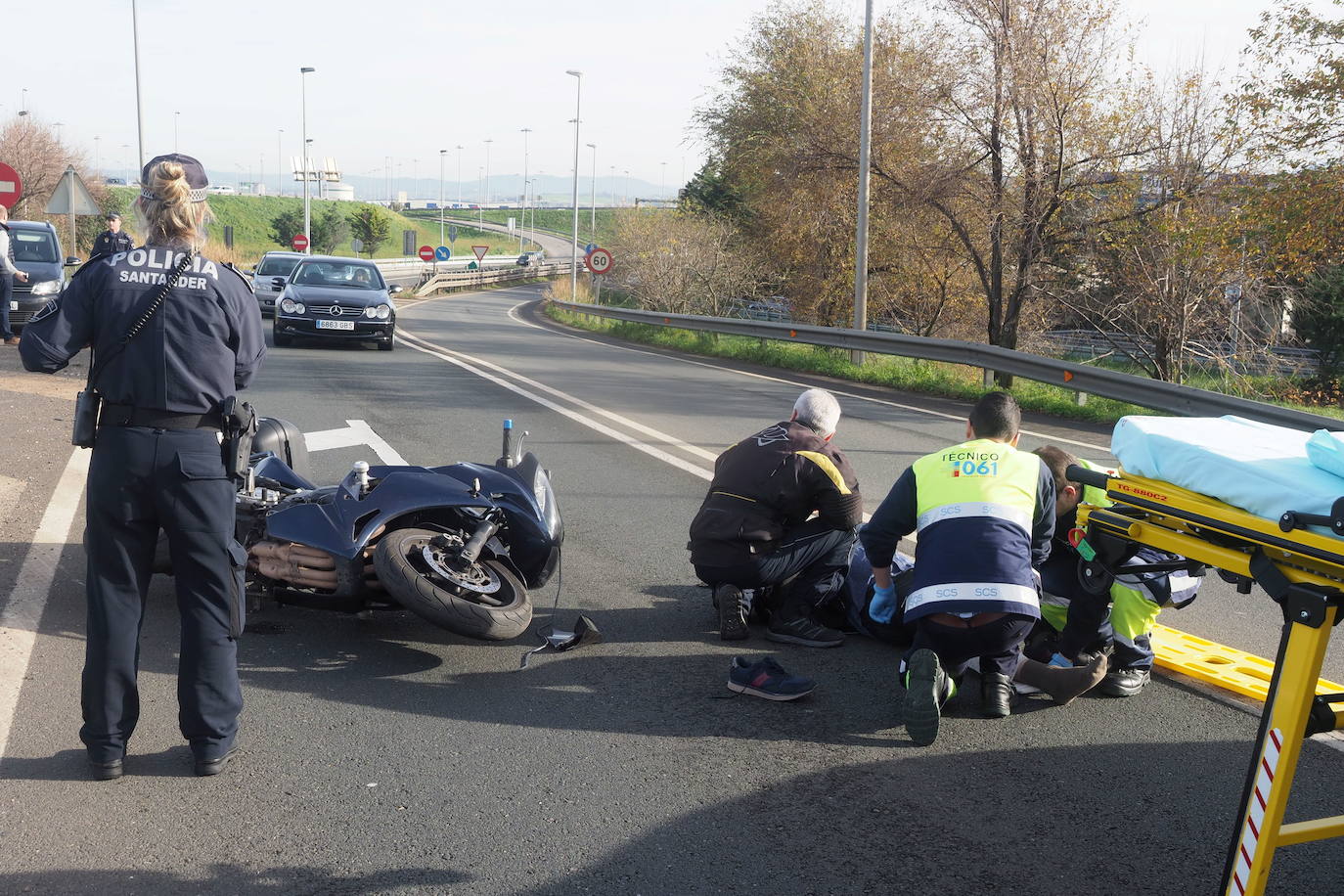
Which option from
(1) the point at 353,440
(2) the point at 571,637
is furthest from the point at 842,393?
(2) the point at 571,637

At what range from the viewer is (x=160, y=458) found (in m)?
3.90

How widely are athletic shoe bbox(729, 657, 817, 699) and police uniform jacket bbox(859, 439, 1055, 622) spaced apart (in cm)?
52

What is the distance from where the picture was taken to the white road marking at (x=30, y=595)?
473 cm

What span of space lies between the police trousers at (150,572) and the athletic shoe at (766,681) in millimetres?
1912

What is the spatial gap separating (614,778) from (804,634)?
1670 millimetres

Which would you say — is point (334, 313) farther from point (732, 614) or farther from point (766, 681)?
point (766, 681)

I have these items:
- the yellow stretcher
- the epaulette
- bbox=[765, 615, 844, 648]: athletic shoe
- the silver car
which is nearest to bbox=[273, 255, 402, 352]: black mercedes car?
the silver car

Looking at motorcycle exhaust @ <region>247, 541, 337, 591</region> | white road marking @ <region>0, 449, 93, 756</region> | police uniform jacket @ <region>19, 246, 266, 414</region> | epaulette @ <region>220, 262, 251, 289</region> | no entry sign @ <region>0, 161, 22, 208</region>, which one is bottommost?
white road marking @ <region>0, 449, 93, 756</region>

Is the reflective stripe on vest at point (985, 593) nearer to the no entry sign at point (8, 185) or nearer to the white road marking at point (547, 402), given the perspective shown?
the white road marking at point (547, 402)

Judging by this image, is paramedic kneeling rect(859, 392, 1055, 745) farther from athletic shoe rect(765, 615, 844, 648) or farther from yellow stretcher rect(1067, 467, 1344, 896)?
yellow stretcher rect(1067, 467, 1344, 896)

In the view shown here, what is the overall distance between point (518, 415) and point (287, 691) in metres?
7.74

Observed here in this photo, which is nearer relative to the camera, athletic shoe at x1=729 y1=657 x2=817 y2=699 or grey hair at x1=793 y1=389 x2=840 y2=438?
athletic shoe at x1=729 y1=657 x2=817 y2=699

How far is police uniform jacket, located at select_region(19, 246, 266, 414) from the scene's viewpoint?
12.8ft

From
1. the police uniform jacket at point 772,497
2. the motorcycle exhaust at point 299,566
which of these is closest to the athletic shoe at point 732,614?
the police uniform jacket at point 772,497
